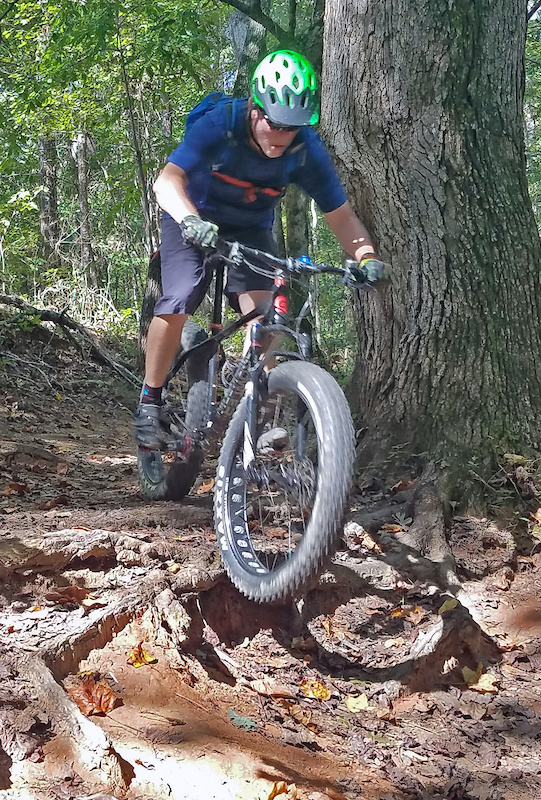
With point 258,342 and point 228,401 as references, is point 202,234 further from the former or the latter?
point 228,401

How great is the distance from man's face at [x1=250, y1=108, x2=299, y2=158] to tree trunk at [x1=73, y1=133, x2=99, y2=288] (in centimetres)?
1019

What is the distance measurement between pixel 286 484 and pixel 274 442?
7.3 inches

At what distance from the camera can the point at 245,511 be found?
3.14m

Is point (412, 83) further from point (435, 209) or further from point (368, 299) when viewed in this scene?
point (368, 299)

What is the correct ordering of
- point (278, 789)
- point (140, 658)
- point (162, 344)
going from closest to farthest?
1. point (278, 789)
2. point (140, 658)
3. point (162, 344)

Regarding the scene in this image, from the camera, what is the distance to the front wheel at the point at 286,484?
2.38 metres

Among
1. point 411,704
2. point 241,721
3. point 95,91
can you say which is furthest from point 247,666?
point 95,91

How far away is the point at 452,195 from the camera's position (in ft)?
12.6

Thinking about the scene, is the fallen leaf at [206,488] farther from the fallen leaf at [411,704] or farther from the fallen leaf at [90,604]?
the fallen leaf at [411,704]

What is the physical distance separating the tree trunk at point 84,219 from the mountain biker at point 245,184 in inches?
384

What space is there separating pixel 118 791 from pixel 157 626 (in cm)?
80

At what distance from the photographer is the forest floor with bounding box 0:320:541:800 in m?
1.91

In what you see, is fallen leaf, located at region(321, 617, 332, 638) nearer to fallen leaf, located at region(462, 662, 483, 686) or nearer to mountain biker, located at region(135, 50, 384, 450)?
fallen leaf, located at region(462, 662, 483, 686)

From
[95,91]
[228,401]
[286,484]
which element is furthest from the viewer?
[95,91]
